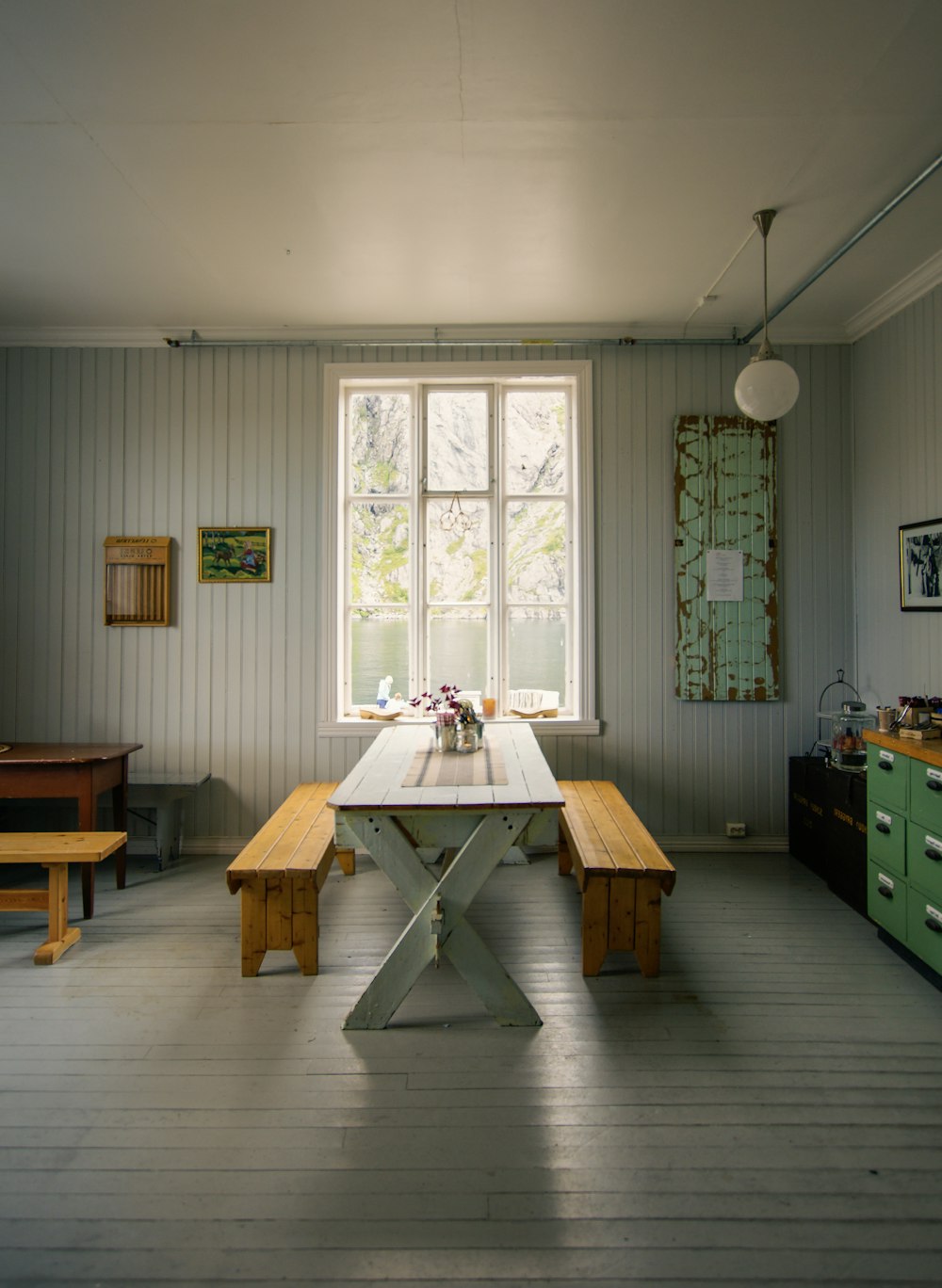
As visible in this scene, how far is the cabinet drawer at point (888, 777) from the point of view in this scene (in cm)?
323

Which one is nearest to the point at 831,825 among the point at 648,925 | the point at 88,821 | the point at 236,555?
the point at 648,925

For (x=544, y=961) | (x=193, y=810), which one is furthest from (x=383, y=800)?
(x=193, y=810)

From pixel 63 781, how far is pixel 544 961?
8.49 ft

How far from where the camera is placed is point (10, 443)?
15.4ft

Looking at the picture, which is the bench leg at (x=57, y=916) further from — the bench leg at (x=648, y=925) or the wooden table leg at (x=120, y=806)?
the bench leg at (x=648, y=925)

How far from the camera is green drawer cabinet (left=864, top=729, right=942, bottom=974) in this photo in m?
3.00

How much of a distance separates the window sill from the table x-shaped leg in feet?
6.37

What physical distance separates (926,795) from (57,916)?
368cm

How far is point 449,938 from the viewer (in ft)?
9.07

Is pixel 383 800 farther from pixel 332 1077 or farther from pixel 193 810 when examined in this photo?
pixel 193 810

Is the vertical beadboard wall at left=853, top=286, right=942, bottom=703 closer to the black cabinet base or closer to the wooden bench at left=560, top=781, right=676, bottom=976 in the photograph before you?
the black cabinet base

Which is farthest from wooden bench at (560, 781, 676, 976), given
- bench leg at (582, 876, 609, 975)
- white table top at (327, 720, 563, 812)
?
white table top at (327, 720, 563, 812)

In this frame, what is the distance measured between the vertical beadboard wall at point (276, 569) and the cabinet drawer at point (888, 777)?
1.22m

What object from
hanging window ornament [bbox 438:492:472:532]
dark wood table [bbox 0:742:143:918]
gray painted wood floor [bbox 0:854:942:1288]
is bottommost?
gray painted wood floor [bbox 0:854:942:1288]
